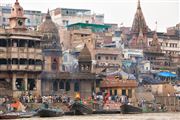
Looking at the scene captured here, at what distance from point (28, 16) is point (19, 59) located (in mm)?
34266

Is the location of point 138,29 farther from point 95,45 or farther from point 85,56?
point 85,56

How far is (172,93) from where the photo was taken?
199 ft

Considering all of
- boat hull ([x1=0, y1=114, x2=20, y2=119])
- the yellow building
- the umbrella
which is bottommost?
boat hull ([x1=0, y1=114, x2=20, y2=119])

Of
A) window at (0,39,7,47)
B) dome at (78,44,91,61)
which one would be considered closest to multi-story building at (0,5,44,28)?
dome at (78,44,91,61)

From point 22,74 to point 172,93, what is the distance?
16798 millimetres

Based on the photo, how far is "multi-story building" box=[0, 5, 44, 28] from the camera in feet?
263

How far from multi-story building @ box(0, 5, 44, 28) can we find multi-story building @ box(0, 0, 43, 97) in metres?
25.7

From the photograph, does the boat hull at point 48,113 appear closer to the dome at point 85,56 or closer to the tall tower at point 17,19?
the tall tower at point 17,19

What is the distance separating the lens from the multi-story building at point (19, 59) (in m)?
51.8

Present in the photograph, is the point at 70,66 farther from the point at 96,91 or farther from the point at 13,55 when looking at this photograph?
the point at 13,55

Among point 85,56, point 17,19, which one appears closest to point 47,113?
point 17,19

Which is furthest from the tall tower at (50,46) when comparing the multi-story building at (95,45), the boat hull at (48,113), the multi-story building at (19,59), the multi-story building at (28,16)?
the boat hull at (48,113)

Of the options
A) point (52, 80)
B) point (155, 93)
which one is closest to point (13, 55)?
point (52, 80)

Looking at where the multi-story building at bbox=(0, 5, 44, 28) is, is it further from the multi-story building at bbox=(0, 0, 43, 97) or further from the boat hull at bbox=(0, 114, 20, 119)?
the boat hull at bbox=(0, 114, 20, 119)
